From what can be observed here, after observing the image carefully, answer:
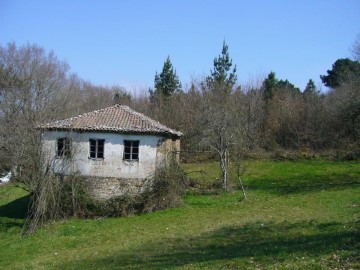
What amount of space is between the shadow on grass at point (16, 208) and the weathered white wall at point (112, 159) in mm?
4392

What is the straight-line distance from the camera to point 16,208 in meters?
29.0

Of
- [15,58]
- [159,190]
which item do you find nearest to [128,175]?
[159,190]

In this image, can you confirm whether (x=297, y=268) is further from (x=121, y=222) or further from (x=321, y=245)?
(x=121, y=222)

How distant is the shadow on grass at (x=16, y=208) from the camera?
26.6 metres

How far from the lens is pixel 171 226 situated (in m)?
19.5

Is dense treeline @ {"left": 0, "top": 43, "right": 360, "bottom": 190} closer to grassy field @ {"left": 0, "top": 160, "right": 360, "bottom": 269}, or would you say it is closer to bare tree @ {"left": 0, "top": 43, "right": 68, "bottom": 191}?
bare tree @ {"left": 0, "top": 43, "right": 68, "bottom": 191}

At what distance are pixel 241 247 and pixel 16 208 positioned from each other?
68.9 feet

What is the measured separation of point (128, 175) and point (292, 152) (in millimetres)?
23640

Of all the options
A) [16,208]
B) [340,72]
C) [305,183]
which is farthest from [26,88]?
[340,72]

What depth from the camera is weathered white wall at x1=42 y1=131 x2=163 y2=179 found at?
25.5 m

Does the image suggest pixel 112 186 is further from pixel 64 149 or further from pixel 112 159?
pixel 64 149

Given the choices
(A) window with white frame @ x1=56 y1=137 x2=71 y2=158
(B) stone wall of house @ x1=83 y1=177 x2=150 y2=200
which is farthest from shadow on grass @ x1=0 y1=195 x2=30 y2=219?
(B) stone wall of house @ x1=83 y1=177 x2=150 y2=200

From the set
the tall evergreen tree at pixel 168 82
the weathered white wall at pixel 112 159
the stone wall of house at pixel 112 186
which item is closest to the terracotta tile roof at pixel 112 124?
the weathered white wall at pixel 112 159

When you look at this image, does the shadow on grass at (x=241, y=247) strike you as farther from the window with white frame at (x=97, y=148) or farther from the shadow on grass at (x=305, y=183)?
the shadow on grass at (x=305, y=183)
